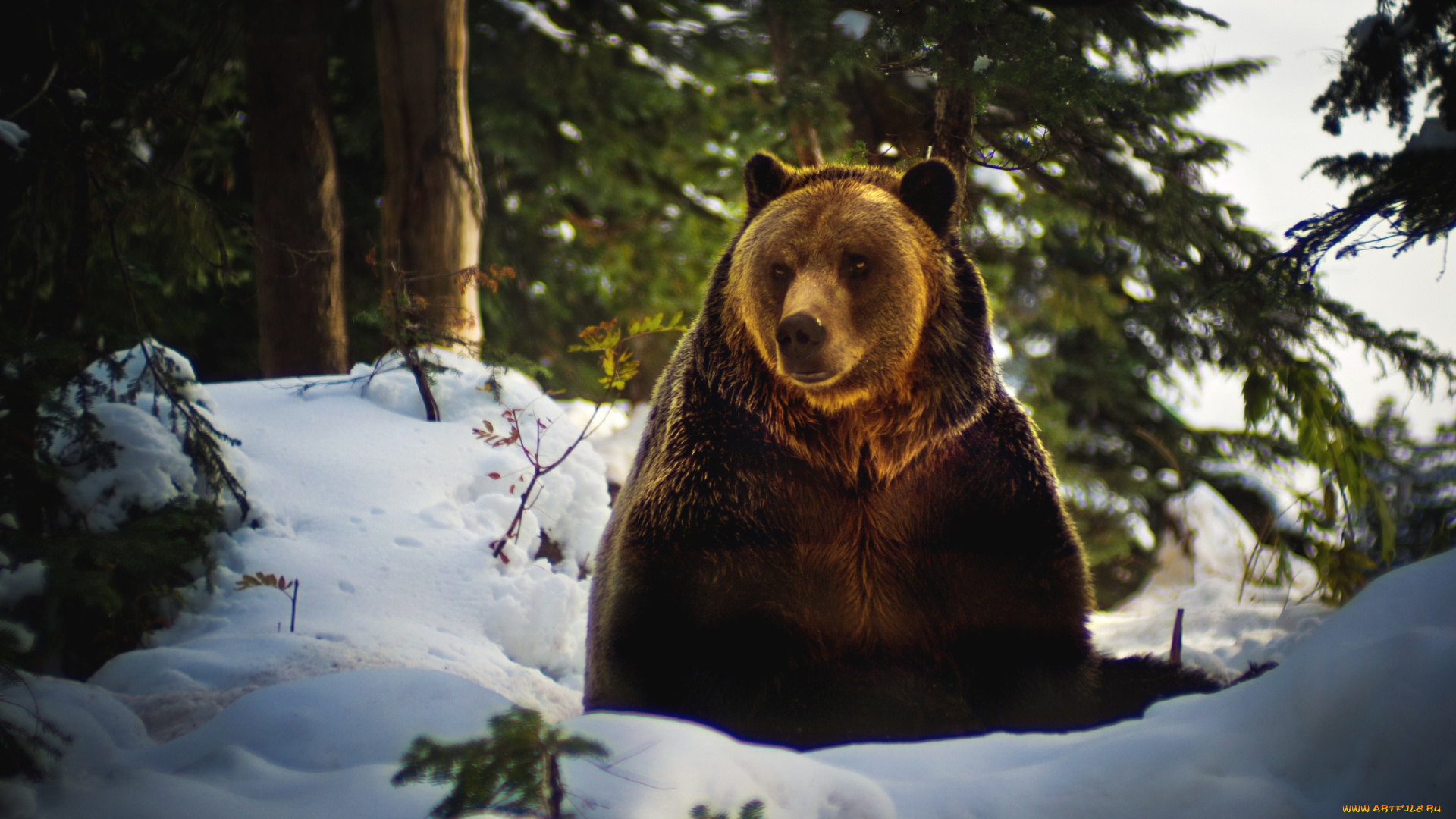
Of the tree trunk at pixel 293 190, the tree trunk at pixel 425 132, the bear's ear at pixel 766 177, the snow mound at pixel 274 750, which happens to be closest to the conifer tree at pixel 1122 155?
the bear's ear at pixel 766 177

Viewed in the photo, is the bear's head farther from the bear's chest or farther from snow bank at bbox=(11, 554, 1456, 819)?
snow bank at bbox=(11, 554, 1456, 819)

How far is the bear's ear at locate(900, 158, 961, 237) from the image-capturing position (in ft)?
8.43

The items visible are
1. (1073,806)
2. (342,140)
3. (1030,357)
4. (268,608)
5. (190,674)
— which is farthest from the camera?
(1030,357)

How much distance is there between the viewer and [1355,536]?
2.81 meters

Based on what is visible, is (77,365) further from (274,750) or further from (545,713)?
(545,713)

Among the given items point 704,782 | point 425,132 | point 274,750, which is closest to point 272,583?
point 274,750

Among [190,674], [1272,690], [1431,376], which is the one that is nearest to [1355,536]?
[1431,376]

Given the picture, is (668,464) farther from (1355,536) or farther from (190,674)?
(1355,536)

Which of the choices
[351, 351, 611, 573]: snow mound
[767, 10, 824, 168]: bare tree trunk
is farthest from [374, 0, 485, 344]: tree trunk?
[767, 10, 824, 168]: bare tree trunk

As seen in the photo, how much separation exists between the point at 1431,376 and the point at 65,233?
18.5 feet

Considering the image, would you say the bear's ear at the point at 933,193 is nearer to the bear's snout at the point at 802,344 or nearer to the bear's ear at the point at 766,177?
the bear's ear at the point at 766,177

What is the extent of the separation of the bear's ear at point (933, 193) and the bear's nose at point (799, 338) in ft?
2.36

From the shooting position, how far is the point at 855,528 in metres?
2.47

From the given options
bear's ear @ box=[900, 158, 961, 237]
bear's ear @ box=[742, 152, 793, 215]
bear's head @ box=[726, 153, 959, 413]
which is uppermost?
bear's ear @ box=[742, 152, 793, 215]
